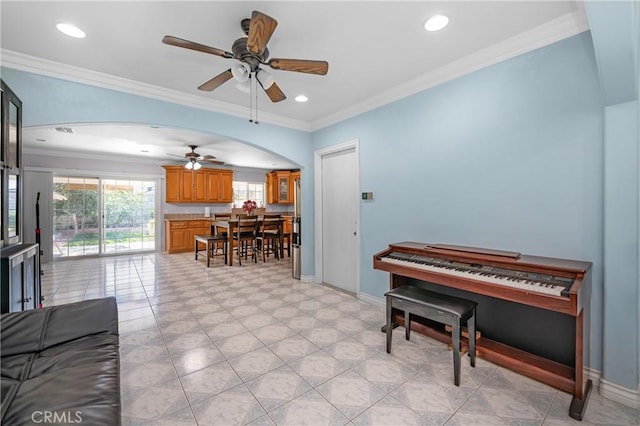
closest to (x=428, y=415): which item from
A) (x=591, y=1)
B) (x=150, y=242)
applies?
(x=591, y=1)

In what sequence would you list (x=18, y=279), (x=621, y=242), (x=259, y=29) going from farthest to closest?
(x=18, y=279) → (x=621, y=242) → (x=259, y=29)

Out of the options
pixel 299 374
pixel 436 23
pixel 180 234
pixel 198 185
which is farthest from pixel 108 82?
pixel 180 234

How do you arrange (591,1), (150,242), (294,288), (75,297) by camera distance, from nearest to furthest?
(591,1) → (75,297) → (294,288) → (150,242)

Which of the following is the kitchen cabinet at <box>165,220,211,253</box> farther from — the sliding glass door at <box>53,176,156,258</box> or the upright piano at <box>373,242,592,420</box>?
the upright piano at <box>373,242,592,420</box>

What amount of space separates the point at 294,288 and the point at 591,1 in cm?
396

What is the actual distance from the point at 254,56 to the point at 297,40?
43 cm

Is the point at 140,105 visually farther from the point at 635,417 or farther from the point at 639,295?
the point at 635,417

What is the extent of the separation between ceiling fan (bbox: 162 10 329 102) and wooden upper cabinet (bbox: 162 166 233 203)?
584 centimetres

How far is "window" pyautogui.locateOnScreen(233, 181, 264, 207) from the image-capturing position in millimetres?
8945

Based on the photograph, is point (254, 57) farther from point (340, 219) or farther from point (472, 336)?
point (472, 336)

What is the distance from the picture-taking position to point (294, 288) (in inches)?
165

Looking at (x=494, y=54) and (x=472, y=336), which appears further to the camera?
(x=494, y=54)

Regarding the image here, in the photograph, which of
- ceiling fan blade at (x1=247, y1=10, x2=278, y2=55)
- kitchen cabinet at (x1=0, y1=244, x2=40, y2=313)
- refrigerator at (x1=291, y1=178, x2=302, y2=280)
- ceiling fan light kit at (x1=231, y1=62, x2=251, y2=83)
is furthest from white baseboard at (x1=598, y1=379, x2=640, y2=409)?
kitchen cabinet at (x1=0, y1=244, x2=40, y2=313)

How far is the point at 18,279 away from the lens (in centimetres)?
191
